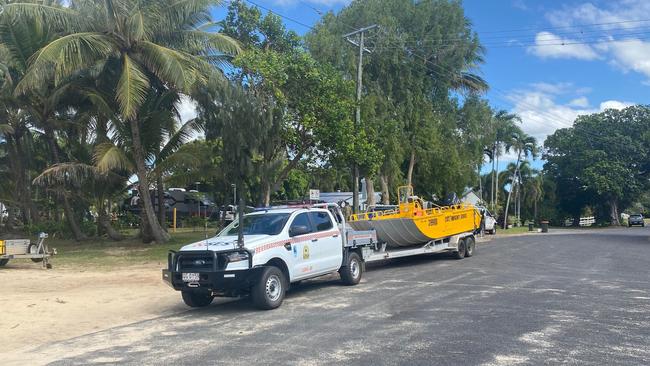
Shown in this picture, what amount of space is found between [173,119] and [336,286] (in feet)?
49.3

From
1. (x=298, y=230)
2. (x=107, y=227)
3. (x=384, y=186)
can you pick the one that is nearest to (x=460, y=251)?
(x=298, y=230)

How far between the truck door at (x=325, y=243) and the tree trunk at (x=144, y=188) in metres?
12.3

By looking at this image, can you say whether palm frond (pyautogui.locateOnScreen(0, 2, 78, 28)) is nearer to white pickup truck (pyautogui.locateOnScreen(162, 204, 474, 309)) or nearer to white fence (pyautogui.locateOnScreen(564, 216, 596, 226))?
white pickup truck (pyautogui.locateOnScreen(162, 204, 474, 309))

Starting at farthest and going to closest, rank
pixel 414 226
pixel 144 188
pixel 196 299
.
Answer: pixel 144 188, pixel 414 226, pixel 196 299

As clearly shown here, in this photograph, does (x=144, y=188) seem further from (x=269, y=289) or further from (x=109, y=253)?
(x=269, y=289)

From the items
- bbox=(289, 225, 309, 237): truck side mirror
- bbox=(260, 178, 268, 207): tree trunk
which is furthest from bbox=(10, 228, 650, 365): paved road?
bbox=(260, 178, 268, 207): tree trunk

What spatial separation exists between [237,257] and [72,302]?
430 cm

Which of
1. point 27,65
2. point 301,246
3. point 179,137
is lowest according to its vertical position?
point 301,246

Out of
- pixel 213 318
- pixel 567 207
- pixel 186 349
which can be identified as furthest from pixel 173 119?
pixel 567 207

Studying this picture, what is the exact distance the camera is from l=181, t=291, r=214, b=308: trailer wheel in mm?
10859

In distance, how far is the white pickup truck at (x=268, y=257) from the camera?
991 cm

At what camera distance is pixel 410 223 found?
1716cm

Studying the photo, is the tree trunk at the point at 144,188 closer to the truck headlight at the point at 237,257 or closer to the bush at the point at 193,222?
the truck headlight at the point at 237,257

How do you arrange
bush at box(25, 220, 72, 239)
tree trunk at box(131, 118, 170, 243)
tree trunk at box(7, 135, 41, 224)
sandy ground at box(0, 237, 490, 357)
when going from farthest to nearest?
bush at box(25, 220, 72, 239)
tree trunk at box(7, 135, 41, 224)
tree trunk at box(131, 118, 170, 243)
sandy ground at box(0, 237, 490, 357)
